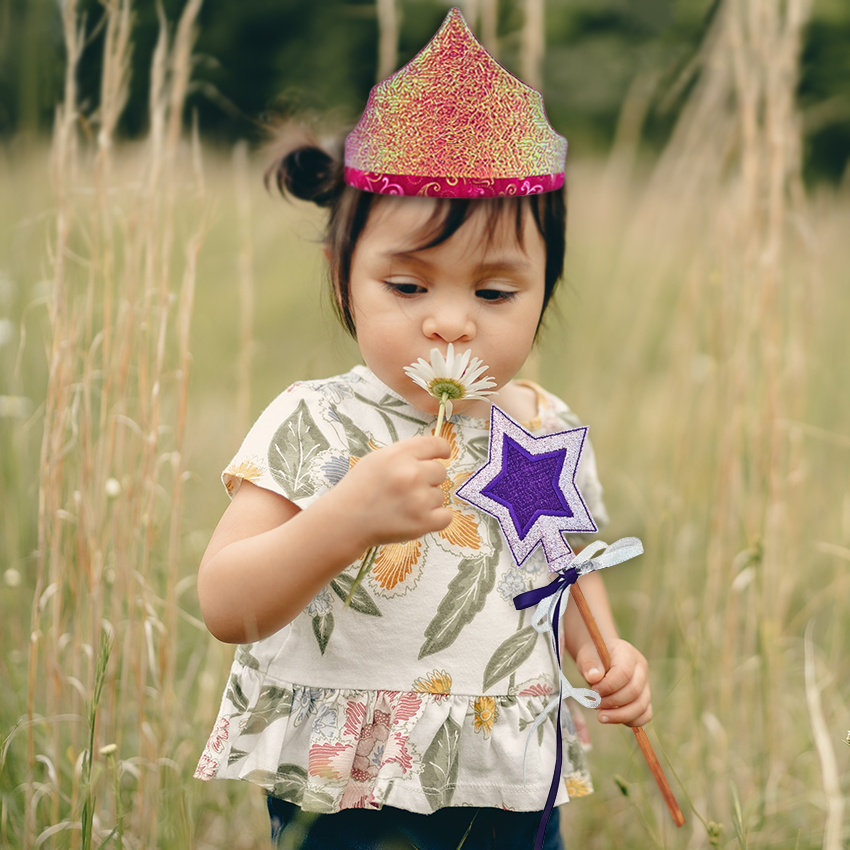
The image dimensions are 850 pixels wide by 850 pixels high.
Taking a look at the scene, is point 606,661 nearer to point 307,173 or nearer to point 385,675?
point 385,675

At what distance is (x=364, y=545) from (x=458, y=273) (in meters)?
0.34

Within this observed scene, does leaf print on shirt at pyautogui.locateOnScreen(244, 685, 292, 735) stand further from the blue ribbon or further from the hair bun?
the hair bun

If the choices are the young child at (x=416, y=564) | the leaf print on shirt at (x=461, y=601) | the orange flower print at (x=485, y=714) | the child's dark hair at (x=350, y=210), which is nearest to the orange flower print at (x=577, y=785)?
the young child at (x=416, y=564)

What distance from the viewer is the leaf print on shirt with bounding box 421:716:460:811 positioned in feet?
3.38

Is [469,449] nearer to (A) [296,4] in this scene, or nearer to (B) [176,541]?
(B) [176,541]

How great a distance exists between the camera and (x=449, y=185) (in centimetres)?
103

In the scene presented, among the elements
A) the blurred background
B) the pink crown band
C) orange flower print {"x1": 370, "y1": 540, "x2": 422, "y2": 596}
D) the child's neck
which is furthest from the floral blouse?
the blurred background

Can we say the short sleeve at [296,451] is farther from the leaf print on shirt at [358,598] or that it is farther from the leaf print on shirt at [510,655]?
the leaf print on shirt at [510,655]

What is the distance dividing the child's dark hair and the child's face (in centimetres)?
1

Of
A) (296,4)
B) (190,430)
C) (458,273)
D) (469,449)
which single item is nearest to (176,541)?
(469,449)

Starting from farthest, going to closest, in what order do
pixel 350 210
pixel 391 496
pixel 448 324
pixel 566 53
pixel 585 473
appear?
pixel 566 53 < pixel 585 473 < pixel 350 210 < pixel 448 324 < pixel 391 496

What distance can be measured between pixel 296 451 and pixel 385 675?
0.28 m

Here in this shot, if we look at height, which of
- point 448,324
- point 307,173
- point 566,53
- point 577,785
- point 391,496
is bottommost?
point 577,785

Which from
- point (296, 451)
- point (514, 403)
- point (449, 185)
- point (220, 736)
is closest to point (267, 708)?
point (220, 736)
